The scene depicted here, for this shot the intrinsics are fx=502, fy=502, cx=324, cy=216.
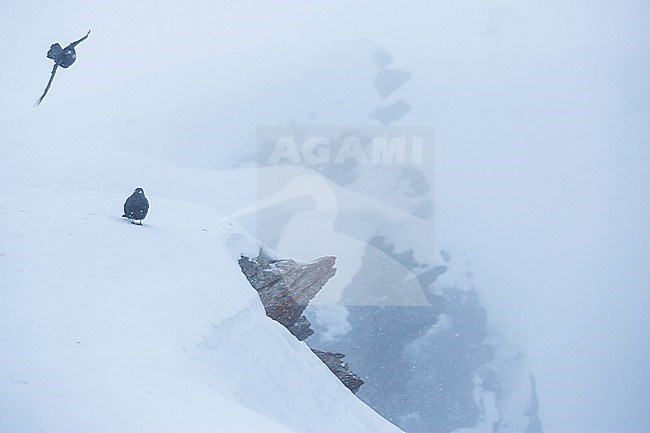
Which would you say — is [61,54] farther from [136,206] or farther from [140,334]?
[140,334]

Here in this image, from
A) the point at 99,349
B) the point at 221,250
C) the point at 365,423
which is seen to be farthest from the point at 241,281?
the point at 99,349

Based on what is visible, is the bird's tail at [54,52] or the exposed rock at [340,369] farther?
the exposed rock at [340,369]

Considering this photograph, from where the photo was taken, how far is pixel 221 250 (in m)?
12.3

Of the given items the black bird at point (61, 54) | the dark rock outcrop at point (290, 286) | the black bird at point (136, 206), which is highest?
the black bird at point (61, 54)

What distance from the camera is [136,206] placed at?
1139cm

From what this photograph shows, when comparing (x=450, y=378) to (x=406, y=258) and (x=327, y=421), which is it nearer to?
(x=406, y=258)

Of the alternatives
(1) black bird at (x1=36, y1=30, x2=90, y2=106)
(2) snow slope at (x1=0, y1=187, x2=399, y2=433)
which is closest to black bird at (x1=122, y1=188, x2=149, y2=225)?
(2) snow slope at (x1=0, y1=187, x2=399, y2=433)

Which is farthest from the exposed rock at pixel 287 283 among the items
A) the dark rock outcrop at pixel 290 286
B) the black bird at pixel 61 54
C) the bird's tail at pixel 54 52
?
the bird's tail at pixel 54 52

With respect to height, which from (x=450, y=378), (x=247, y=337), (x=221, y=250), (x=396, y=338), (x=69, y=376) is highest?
(x=221, y=250)

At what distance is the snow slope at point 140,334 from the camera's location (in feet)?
15.8

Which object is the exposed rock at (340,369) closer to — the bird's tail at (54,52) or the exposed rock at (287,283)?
the exposed rock at (287,283)

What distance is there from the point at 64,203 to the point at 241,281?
4711mm

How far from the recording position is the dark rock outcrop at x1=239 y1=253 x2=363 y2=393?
1311 centimetres

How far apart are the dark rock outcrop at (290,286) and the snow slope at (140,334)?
0.69 meters
